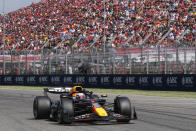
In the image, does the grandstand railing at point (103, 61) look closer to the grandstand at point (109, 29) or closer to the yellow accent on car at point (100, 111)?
the grandstand at point (109, 29)

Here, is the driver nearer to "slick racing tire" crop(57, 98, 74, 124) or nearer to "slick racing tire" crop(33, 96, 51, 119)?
"slick racing tire" crop(33, 96, 51, 119)

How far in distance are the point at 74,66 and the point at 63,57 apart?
1135 millimetres

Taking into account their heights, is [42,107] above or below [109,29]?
below

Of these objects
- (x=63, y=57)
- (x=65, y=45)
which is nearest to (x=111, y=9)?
(x=65, y=45)

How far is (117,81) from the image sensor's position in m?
28.9

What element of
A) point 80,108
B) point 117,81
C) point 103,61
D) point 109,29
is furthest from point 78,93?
point 109,29

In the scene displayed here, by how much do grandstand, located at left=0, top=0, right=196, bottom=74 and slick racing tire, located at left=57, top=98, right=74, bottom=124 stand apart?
15.2m

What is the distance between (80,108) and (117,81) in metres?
19.0

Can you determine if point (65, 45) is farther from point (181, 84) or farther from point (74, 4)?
point (181, 84)

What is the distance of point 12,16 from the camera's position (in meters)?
62.6

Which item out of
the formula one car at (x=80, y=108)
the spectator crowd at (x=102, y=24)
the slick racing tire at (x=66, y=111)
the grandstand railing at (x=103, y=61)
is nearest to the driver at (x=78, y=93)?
the formula one car at (x=80, y=108)

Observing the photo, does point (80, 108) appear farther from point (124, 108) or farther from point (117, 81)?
point (117, 81)

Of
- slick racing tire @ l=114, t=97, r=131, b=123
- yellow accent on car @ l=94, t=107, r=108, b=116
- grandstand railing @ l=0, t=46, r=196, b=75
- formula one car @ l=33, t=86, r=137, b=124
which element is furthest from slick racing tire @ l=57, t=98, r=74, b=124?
grandstand railing @ l=0, t=46, r=196, b=75

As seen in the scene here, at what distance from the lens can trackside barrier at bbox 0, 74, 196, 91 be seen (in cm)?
2409
